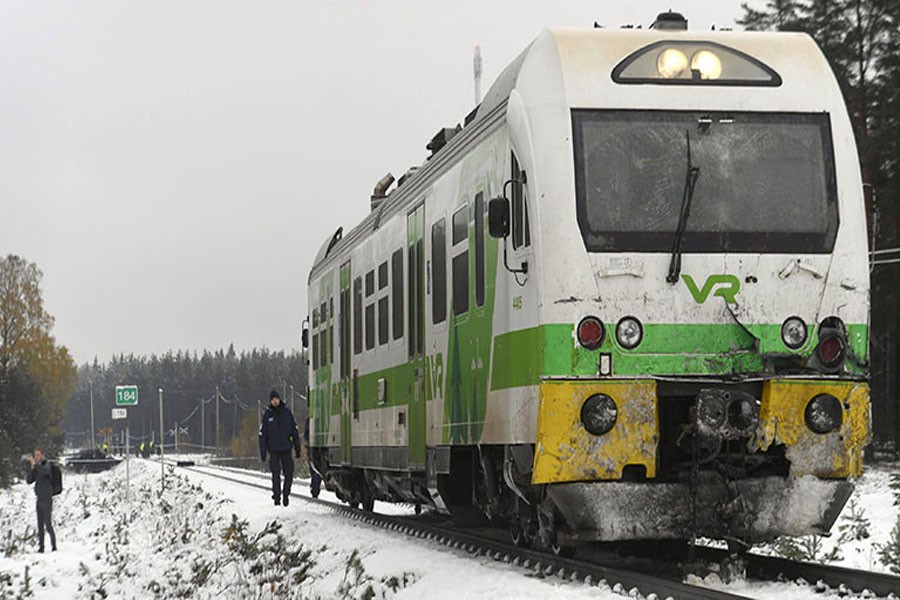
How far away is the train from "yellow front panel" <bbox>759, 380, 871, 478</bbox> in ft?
0.04

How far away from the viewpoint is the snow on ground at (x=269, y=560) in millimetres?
10391

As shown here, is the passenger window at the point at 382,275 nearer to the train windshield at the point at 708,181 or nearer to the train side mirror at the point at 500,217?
the train side mirror at the point at 500,217

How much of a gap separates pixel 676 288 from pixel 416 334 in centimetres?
449

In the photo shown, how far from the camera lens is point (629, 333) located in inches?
384

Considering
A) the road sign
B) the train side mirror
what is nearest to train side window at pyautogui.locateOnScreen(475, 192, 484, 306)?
the train side mirror

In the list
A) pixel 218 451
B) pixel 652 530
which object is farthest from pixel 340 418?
pixel 218 451

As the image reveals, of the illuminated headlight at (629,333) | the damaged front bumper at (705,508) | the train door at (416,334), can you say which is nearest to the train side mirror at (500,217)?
the illuminated headlight at (629,333)

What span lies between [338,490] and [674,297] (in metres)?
11.6

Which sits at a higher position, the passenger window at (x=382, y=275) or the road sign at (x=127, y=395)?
the passenger window at (x=382, y=275)

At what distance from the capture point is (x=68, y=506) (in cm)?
3994

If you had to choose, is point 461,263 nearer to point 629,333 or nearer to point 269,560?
point 629,333

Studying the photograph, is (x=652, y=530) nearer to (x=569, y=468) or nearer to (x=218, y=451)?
(x=569, y=468)

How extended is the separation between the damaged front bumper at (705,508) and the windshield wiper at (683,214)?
1.36 meters

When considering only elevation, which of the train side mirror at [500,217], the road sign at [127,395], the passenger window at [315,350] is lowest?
the road sign at [127,395]
